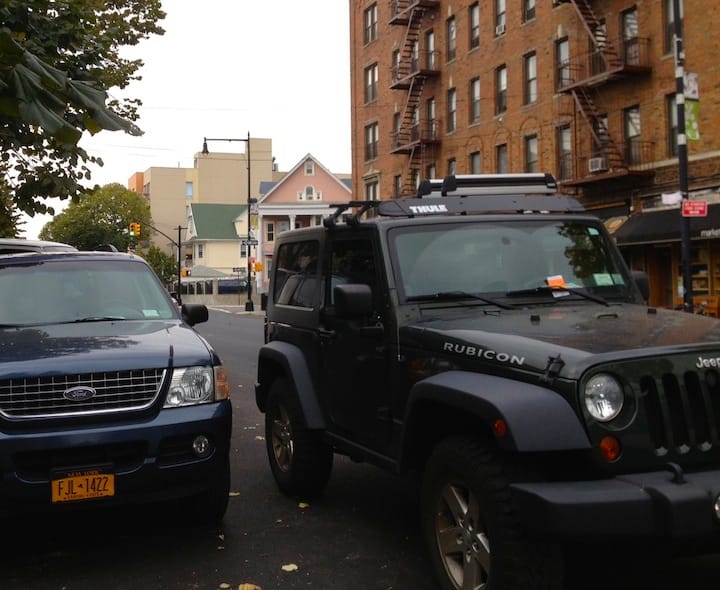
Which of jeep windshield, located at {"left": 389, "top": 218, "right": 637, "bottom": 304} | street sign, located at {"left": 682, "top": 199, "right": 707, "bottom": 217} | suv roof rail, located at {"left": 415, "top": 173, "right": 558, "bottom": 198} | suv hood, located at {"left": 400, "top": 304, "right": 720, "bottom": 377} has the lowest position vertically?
A: suv hood, located at {"left": 400, "top": 304, "right": 720, "bottom": 377}

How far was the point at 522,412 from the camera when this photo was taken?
11.3 ft

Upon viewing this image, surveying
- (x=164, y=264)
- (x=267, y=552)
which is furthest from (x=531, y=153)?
(x=164, y=264)

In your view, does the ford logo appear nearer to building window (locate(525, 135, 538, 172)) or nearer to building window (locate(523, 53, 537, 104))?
building window (locate(525, 135, 538, 172))

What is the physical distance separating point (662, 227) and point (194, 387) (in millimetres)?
20823

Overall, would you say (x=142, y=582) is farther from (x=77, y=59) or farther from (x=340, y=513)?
(x=77, y=59)

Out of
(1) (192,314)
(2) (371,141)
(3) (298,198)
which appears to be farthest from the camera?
(3) (298,198)

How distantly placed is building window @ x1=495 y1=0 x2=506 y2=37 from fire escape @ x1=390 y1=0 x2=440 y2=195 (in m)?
4.37

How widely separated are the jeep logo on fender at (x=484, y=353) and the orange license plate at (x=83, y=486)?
209 centimetres

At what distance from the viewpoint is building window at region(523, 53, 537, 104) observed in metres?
29.9

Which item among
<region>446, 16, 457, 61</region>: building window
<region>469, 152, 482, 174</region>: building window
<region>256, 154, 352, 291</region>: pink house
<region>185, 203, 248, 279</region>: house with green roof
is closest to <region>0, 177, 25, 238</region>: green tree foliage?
<region>469, 152, 482, 174</region>: building window

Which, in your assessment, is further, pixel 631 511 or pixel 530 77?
pixel 530 77

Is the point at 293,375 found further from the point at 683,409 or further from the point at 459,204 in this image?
the point at 683,409

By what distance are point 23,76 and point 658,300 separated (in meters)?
23.1

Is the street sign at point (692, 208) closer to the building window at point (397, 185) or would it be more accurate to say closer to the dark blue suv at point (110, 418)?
the dark blue suv at point (110, 418)
